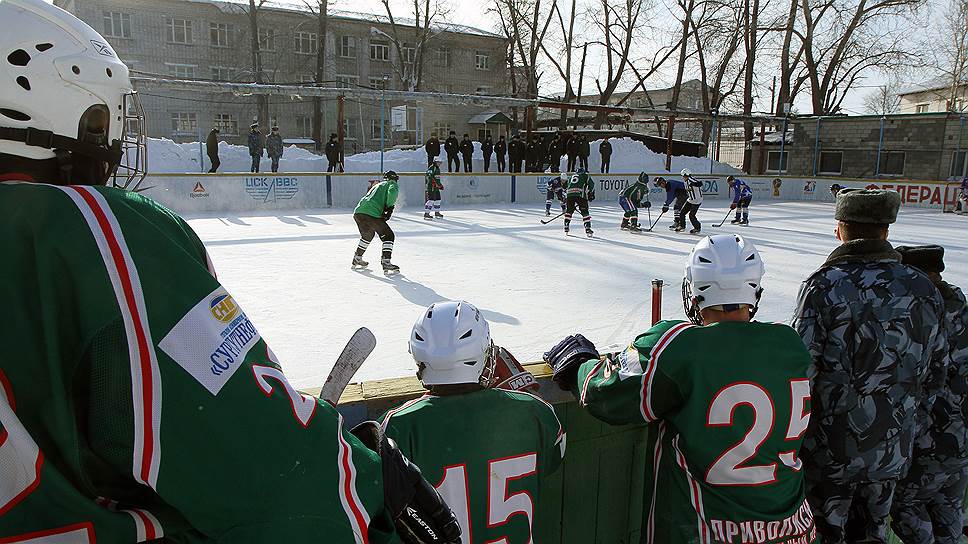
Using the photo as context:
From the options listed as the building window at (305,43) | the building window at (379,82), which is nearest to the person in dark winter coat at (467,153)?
the building window at (379,82)

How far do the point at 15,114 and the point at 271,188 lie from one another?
598 inches

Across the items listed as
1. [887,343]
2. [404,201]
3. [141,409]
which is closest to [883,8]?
[404,201]

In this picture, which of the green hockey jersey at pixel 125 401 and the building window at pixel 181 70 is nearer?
the green hockey jersey at pixel 125 401

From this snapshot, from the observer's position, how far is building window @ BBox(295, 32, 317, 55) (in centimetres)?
3192

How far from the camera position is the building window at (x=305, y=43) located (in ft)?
105

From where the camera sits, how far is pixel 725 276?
1810 mm

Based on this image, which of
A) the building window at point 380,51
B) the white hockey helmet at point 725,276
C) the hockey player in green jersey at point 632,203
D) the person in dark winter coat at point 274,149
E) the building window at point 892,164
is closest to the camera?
the white hockey helmet at point 725,276

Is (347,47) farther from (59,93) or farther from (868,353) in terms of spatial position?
(59,93)

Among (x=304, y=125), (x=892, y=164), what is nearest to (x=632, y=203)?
(x=892, y=164)

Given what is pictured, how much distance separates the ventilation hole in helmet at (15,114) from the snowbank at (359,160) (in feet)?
55.4

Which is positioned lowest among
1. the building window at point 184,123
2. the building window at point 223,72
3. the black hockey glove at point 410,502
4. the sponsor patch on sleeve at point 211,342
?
the black hockey glove at point 410,502

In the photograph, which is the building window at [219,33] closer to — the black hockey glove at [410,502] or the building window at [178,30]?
the building window at [178,30]

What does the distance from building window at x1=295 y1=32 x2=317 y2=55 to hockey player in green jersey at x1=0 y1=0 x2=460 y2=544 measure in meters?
34.2

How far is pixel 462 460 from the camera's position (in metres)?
1.67
